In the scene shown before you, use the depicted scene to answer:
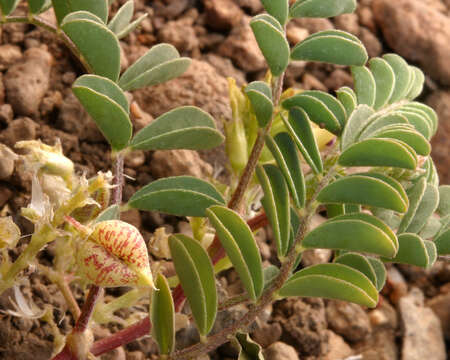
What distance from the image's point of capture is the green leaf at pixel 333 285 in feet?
3.27

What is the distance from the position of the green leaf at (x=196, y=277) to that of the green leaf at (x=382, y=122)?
1.10 ft

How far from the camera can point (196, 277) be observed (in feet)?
3.50

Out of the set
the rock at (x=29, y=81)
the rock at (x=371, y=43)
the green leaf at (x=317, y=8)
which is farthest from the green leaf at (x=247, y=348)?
the rock at (x=371, y=43)

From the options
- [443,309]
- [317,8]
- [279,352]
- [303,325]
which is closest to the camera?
[317,8]

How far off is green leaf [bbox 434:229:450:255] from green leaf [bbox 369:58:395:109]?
0.27 m

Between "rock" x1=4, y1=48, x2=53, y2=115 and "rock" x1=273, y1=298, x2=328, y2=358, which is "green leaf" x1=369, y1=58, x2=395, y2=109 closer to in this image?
"rock" x1=273, y1=298, x2=328, y2=358

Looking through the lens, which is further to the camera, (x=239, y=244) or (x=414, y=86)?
(x=414, y=86)

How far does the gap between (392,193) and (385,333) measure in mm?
923

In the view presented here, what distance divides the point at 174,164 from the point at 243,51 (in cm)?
56

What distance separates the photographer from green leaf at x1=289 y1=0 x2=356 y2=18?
121 centimetres

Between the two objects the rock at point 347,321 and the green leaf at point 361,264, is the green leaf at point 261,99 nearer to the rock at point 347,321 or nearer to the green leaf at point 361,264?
the green leaf at point 361,264

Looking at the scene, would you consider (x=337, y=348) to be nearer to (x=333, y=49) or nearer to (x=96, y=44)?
(x=333, y=49)

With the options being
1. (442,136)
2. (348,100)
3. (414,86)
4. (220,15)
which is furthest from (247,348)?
(442,136)

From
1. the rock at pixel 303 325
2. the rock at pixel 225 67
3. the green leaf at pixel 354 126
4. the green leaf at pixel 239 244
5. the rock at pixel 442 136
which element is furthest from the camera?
the rock at pixel 442 136
